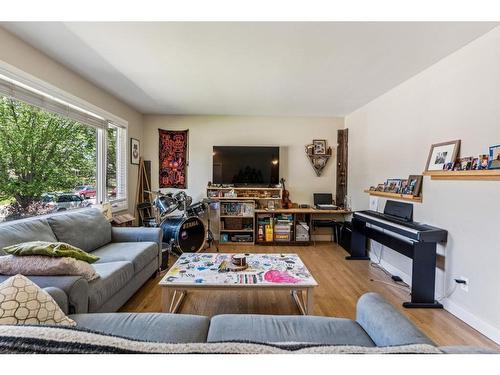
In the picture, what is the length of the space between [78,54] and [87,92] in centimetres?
73

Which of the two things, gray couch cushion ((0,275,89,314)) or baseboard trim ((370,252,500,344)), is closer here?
gray couch cushion ((0,275,89,314))

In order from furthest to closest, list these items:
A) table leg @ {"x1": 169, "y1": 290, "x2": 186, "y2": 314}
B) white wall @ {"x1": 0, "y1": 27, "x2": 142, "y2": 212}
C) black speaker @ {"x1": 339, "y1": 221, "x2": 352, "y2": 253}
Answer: black speaker @ {"x1": 339, "y1": 221, "x2": 352, "y2": 253}
table leg @ {"x1": 169, "y1": 290, "x2": 186, "y2": 314}
white wall @ {"x1": 0, "y1": 27, "x2": 142, "y2": 212}

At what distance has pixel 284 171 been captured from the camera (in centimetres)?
447

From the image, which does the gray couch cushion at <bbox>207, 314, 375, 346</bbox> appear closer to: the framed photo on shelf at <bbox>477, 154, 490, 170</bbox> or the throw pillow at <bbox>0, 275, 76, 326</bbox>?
the throw pillow at <bbox>0, 275, 76, 326</bbox>

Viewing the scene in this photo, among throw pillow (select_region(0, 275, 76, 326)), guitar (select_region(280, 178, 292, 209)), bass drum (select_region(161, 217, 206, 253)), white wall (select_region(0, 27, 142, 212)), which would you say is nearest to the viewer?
throw pillow (select_region(0, 275, 76, 326))

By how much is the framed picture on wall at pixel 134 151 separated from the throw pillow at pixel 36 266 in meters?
2.72

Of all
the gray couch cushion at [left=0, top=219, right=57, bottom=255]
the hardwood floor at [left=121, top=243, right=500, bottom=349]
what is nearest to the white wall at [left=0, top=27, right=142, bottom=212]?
the gray couch cushion at [left=0, top=219, right=57, bottom=255]

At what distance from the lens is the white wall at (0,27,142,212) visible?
1892mm

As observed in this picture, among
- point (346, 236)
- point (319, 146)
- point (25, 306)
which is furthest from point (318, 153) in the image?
point (25, 306)

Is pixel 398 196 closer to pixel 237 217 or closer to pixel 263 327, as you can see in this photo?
pixel 263 327

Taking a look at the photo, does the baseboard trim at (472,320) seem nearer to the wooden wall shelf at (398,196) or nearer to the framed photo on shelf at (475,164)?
the wooden wall shelf at (398,196)

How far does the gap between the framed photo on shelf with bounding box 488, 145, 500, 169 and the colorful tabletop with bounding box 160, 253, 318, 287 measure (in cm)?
153

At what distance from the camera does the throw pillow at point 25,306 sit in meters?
0.93
